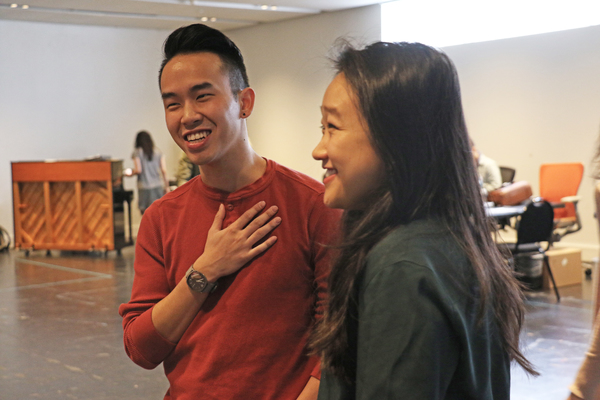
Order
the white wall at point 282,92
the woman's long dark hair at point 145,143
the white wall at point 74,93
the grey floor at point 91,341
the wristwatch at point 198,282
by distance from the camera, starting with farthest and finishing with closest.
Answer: the white wall at point 74,93 < the woman's long dark hair at point 145,143 < the white wall at point 282,92 < the grey floor at point 91,341 < the wristwatch at point 198,282

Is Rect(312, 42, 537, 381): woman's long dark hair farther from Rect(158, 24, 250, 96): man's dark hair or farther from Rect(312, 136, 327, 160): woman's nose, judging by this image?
Rect(158, 24, 250, 96): man's dark hair

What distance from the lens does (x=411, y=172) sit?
0.84 m

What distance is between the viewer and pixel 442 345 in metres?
0.74

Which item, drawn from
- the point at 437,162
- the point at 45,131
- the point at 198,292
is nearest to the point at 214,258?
the point at 198,292

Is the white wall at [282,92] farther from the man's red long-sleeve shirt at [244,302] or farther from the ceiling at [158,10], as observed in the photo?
the man's red long-sleeve shirt at [244,302]

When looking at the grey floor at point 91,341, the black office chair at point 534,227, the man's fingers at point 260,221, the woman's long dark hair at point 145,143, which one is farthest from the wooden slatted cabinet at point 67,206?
the man's fingers at point 260,221

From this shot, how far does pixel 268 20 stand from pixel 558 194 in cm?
692

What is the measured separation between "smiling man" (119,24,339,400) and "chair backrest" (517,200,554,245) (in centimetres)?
477

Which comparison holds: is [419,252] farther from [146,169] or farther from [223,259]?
[146,169]

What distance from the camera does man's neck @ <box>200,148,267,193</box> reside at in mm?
1396

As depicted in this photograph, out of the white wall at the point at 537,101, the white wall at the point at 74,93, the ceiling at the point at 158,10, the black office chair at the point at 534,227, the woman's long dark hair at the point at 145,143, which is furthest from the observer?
the white wall at the point at 74,93

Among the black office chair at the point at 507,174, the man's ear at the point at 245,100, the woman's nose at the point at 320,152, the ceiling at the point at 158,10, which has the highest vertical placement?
the ceiling at the point at 158,10

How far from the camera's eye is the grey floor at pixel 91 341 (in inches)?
147

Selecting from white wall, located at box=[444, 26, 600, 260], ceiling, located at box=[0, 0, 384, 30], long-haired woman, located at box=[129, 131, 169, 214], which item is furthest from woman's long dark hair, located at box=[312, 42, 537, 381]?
ceiling, located at box=[0, 0, 384, 30]
